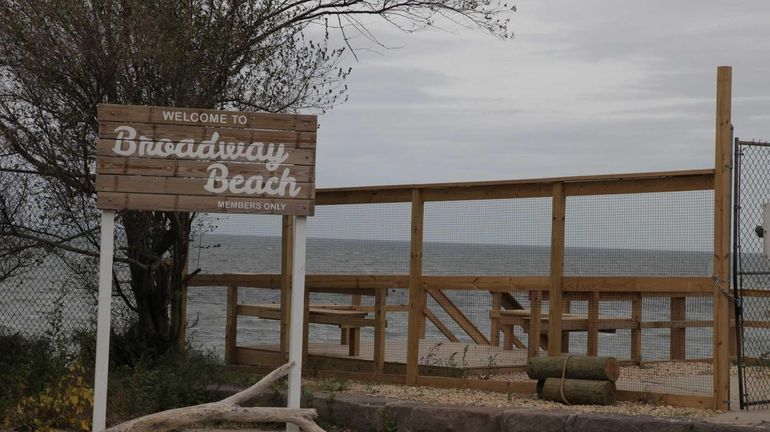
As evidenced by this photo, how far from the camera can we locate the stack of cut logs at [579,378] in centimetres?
992

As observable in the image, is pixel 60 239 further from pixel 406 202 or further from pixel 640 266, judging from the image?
pixel 640 266

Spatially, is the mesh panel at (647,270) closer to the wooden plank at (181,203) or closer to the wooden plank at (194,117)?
the wooden plank at (194,117)

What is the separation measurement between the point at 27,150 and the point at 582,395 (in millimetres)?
6206

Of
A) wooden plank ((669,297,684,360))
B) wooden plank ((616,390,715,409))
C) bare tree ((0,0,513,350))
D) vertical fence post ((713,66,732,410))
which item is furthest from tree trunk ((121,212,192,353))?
vertical fence post ((713,66,732,410))

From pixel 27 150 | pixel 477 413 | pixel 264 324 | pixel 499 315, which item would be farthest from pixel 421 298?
pixel 264 324

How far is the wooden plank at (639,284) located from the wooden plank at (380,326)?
7.22 feet

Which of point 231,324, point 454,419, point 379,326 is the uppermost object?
point 379,326

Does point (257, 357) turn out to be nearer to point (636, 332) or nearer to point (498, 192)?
point (498, 192)

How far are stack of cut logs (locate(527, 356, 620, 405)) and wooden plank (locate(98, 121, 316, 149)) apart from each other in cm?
353

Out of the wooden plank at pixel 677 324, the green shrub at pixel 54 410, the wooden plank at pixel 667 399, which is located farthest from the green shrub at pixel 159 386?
the wooden plank at pixel 677 324

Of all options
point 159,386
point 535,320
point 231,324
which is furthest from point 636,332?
point 159,386

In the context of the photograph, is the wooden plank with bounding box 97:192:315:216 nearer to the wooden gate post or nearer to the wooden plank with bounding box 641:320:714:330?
the wooden gate post

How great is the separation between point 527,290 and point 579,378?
1.12 m

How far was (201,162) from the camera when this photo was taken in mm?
8578
